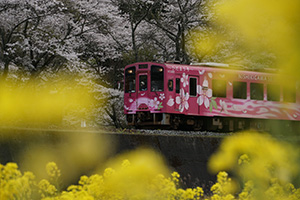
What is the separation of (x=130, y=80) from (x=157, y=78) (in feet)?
4.10

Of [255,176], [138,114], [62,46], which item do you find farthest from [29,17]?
[255,176]

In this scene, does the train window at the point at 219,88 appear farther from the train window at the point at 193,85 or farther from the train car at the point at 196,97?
the train window at the point at 193,85

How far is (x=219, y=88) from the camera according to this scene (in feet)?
50.1

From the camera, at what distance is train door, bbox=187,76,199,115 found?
14.8 m

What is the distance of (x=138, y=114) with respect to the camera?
15414mm

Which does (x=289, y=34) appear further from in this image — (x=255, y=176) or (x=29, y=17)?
(x=29, y=17)

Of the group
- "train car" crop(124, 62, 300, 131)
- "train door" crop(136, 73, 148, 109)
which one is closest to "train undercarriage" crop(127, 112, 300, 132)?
"train car" crop(124, 62, 300, 131)

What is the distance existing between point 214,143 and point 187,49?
635 inches

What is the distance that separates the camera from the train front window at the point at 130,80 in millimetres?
15820

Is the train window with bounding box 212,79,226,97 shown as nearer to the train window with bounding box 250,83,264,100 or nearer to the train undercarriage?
the train undercarriage

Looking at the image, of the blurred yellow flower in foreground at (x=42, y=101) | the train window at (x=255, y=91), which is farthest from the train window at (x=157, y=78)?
the blurred yellow flower in foreground at (x=42, y=101)

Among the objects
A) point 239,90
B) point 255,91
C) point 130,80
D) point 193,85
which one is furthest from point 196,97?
point 130,80

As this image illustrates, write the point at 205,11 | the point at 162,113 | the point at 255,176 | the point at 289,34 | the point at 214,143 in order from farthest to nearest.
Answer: the point at 205,11 < the point at 162,113 < the point at 214,143 < the point at 255,176 < the point at 289,34

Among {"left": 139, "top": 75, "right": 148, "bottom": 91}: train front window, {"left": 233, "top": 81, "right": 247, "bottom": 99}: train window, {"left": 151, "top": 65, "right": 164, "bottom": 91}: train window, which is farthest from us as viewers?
{"left": 233, "top": 81, "right": 247, "bottom": 99}: train window
